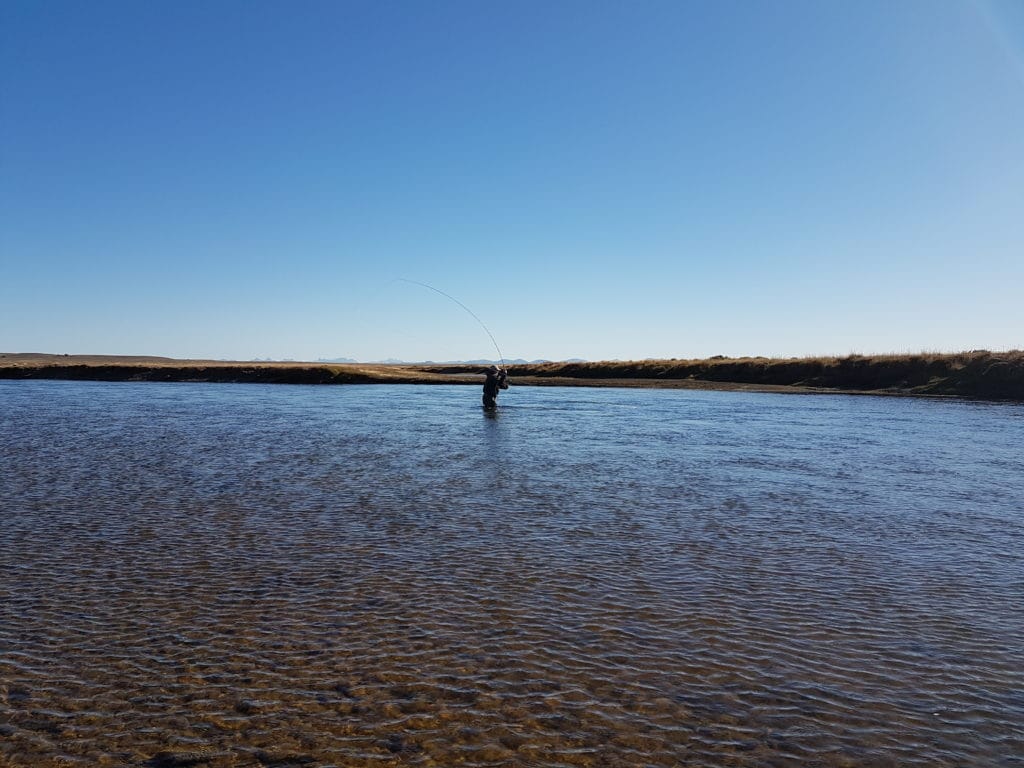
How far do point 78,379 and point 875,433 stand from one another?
79284 millimetres

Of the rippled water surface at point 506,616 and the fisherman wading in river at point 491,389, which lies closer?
the rippled water surface at point 506,616

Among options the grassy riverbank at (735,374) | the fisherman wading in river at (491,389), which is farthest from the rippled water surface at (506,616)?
the grassy riverbank at (735,374)

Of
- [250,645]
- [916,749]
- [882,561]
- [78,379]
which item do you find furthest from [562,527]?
[78,379]

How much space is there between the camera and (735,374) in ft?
221

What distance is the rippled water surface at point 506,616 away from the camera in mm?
4855

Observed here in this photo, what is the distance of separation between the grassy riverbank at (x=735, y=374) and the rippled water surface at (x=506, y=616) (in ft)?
137

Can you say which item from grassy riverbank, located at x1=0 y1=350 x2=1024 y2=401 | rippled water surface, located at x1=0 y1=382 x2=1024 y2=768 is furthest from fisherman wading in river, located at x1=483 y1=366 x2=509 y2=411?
grassy riverbank, located at x1=0 y1=350 x2=1024 y2=401

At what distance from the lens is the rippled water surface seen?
4.86 meters

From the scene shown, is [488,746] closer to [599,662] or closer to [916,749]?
[599,662]

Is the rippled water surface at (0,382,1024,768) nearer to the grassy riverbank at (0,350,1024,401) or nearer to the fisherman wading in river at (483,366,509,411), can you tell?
the fisherman wading in river at (483,366,509,411)

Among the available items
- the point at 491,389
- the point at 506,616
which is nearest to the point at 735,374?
the point at 491,389

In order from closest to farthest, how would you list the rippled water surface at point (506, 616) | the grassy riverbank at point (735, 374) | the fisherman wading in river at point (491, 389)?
the rippled water surface at point (506, 616)
the fisherman wading in river at point (491, 389)
the grassy riverbank at point (735, 374)

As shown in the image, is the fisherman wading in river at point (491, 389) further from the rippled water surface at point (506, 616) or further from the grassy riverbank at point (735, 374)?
the grassy riverbank at point (735, 374)

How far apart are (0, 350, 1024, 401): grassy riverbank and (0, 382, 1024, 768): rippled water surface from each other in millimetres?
41788
